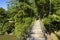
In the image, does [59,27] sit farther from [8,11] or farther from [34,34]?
[34,34]

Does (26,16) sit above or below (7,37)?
above

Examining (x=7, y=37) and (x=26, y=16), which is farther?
(x=7, y=37)

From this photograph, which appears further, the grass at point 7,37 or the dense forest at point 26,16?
the grass at point 7,37

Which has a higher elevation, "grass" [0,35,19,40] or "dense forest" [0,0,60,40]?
"dense forest" [0,0,60,40]

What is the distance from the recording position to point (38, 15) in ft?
21.9

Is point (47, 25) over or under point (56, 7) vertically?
under

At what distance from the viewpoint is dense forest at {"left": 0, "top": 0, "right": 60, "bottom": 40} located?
657 cm

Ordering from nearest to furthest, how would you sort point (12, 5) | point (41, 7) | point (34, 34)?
point (34, 34) < point (41, 7) < point (12, 5)

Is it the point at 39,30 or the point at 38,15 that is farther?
the point at 38,15

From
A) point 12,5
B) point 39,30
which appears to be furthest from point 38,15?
point 39,30

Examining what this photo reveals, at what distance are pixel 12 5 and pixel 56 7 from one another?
1.68 m

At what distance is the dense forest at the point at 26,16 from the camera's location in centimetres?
657

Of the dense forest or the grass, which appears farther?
the grass

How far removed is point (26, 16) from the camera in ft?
23.4
